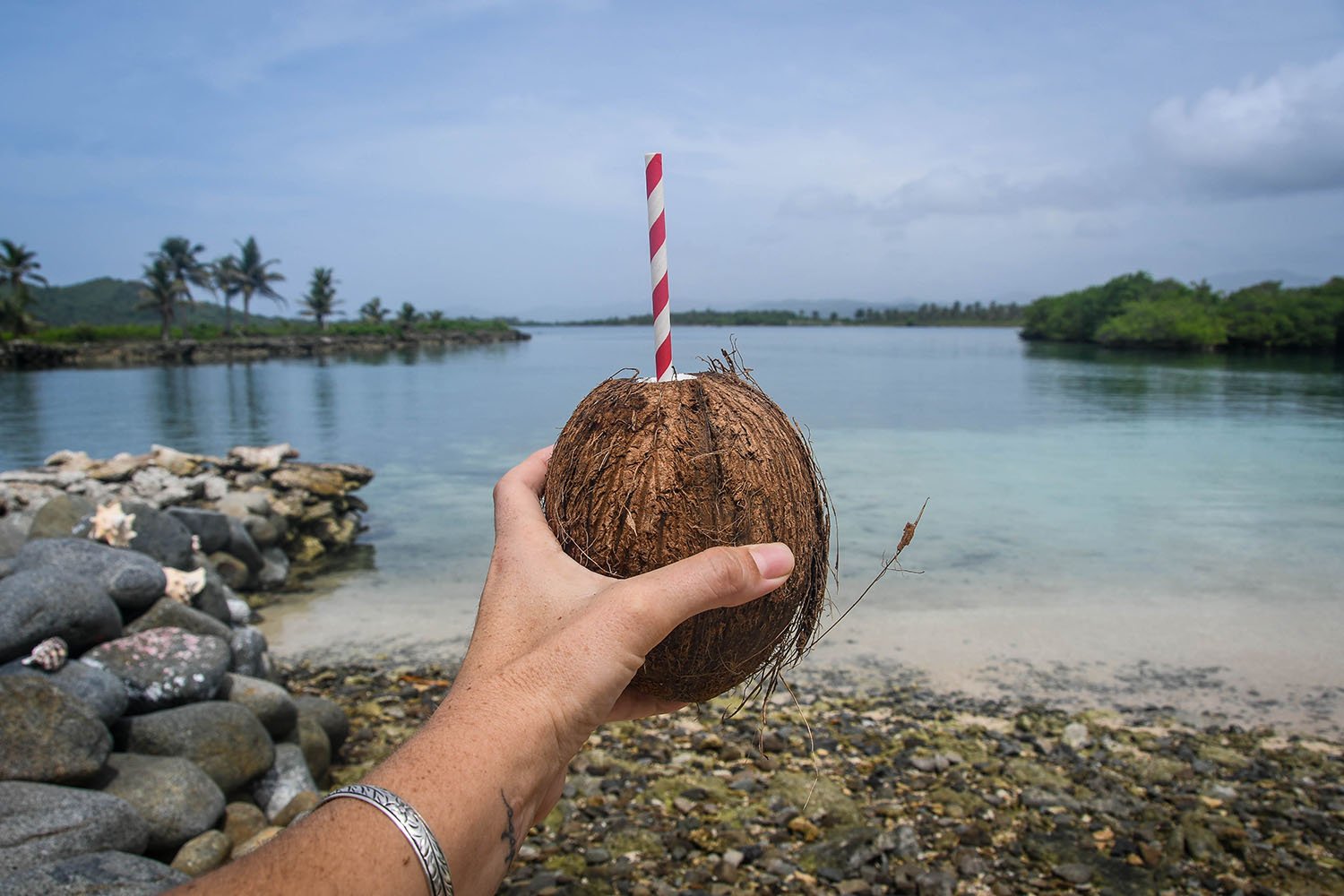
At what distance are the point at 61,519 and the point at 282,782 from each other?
17.5ft

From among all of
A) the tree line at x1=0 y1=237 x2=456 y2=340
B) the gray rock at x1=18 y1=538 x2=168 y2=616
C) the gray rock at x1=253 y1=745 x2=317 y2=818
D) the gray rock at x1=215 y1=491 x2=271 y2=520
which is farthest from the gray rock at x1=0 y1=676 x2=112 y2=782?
the tree line at x1=0 y1=237 x2=456 y2=340

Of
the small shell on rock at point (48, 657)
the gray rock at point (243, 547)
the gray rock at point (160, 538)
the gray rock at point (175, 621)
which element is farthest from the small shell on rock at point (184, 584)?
the gray rock at point (243, 547)

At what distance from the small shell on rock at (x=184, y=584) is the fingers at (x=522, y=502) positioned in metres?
6.71

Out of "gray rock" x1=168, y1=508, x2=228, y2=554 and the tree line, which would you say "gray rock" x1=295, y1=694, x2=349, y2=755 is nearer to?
"gray rock" x1=168, y1=508, x2=228, y2=554

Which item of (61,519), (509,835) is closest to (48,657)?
(61,519)

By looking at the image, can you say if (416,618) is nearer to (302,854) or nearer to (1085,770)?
(1085,770)

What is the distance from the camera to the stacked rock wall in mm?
3994

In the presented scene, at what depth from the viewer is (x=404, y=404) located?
Result: 124ft

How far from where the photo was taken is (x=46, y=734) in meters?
4.47

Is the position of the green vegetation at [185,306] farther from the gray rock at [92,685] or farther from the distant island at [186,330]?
the gray rock at [92,685]

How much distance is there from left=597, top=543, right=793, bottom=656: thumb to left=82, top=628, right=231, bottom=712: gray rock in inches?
198

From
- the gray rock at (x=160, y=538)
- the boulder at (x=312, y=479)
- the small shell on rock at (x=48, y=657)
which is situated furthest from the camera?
the boulder at (x=312, y=479)

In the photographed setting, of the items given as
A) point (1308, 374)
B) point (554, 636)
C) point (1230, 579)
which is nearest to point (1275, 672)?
point (1230, 579)

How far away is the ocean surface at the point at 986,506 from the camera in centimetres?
903
